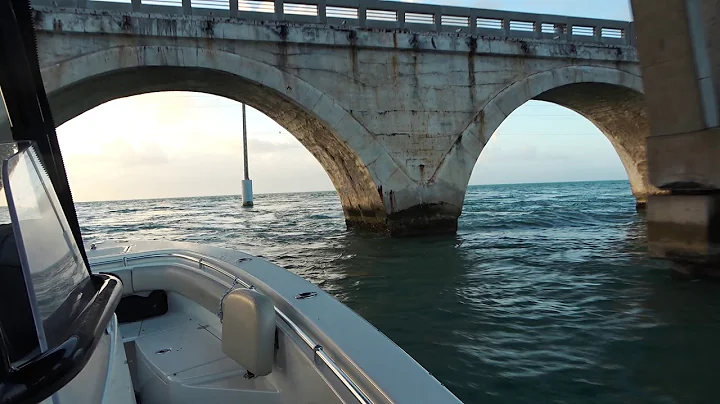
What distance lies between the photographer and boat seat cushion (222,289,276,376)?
189 cm

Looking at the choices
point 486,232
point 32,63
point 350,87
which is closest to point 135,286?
point 32,63

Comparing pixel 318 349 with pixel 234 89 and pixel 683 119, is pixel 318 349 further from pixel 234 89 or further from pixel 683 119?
pixel 234 89

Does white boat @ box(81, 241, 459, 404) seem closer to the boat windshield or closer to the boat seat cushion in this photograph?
the boat seat cushion

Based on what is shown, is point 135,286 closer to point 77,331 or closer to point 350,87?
point 77,331

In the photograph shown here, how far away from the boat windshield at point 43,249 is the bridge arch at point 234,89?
8518 millimetres

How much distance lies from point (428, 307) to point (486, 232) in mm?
7848

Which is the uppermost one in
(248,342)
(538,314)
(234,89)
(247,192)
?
(234,89)

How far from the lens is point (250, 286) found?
2.46 metres

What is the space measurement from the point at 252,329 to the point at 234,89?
31.9 ft

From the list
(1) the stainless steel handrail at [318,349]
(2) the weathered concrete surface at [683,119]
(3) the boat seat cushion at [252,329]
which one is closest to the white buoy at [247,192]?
(2) the weathered concrete surface at [683,119]

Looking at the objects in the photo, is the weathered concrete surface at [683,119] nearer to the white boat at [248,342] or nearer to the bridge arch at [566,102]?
the bridge arch at [566,102]

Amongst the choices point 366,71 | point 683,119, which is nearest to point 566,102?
point 366,71

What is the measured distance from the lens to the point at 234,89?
35.1ft

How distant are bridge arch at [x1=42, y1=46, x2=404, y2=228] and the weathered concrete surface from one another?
19.2ft
